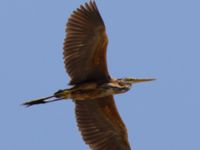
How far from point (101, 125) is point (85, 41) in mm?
2274

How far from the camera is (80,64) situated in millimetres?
19125

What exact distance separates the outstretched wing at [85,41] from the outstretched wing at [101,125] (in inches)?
42.7

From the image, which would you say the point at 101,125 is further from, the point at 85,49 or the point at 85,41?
the point at 85,41

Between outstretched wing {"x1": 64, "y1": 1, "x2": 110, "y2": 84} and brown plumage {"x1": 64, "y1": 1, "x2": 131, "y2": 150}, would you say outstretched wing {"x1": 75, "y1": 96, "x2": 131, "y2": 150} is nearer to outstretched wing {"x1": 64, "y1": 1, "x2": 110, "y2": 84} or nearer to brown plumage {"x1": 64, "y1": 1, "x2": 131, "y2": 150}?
brown plumage {"x1": 64, "y1": 1, "x2": 131, "y2": 150}

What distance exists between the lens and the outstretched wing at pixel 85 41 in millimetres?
18906

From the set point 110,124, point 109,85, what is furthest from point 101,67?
point 110,124

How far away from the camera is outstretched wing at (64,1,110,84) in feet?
62.0

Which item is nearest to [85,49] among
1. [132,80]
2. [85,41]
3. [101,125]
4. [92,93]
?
[85,41]

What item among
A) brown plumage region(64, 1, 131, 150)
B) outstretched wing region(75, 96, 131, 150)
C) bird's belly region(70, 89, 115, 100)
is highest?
brown plumage region(64, 1, 131, 150)

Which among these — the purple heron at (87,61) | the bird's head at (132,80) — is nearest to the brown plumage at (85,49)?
the purple heron at (87,61)

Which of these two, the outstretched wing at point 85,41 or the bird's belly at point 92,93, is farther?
the bird's belly at point 92,93

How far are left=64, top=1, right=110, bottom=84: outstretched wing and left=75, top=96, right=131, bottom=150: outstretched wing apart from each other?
1.08 meters

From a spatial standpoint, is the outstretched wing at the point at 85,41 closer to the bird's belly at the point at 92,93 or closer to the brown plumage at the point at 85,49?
the brown plumage at the point at 85,49

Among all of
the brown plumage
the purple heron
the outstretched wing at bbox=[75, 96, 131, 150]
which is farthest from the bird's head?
the outstretched wing at bbox=[75, 96, 131, 150]
